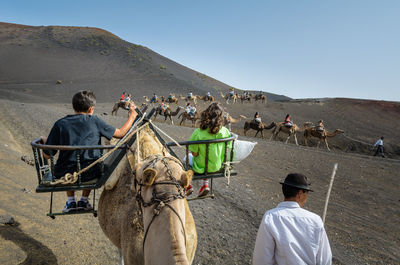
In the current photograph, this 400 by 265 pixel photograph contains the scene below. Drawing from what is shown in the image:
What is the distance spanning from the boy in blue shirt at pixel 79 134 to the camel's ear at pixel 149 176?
1.51 metres

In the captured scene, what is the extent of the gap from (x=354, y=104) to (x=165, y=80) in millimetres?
37168

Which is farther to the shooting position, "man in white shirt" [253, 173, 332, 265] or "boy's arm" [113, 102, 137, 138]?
"boy's arm" [113, 102, 137, 138]

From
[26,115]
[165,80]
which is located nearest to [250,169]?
[26,115]

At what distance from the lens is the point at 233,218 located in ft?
21.5

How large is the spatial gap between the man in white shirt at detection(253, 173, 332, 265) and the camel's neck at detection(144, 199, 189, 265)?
0.99 m

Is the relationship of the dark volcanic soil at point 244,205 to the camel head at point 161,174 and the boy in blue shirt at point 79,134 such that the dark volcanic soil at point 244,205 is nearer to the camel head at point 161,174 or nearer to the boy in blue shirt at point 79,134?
the boy in blue shirt at point 79,134

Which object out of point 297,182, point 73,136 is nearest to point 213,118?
point 297,182

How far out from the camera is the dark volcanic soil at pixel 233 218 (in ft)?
14.8

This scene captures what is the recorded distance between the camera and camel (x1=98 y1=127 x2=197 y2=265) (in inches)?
63.6

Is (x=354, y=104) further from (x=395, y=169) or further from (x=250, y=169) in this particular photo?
(x=250, y=169)

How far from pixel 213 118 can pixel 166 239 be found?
2.56 meters

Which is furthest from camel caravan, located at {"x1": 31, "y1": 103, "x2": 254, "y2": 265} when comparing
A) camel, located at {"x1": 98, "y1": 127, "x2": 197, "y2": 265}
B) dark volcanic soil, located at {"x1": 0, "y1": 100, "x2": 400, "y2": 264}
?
dark volcanic soil, located at {"x1": 0, "y1": 100, "x2": 400, "y2": 264}

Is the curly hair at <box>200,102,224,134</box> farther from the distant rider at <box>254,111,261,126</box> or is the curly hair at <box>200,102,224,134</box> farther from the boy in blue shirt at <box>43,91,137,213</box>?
the distant rider at <box>254,111,261,126</box>

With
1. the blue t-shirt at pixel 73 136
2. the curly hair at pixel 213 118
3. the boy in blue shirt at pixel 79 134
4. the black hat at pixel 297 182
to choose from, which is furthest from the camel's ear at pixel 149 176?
the curly hair at pixel 213 118
